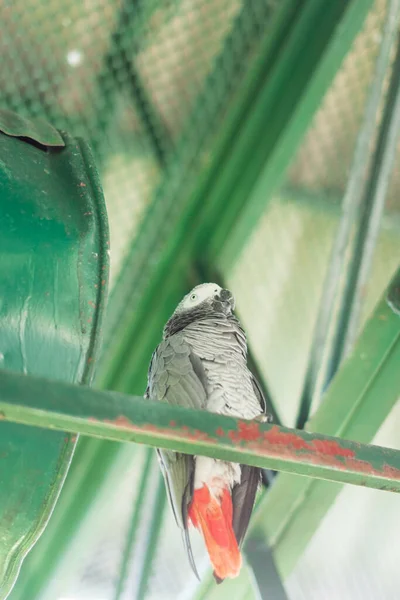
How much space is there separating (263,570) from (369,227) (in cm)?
62

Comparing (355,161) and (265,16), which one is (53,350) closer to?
(355,161)

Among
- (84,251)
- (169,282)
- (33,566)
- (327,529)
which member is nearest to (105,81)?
(169,282)

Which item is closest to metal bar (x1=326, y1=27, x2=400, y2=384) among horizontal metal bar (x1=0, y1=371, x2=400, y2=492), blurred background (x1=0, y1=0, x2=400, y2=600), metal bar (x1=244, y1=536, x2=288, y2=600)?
blurred background (x1=0, y1=0, x2=400, y2=600)

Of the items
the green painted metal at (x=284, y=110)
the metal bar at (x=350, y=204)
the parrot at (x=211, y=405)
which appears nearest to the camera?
the parrot at (x=211, y=405)

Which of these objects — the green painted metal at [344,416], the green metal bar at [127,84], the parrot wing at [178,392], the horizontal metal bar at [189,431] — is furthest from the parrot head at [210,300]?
the green metal bar at [127,84]

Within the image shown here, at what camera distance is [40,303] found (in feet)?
2.25

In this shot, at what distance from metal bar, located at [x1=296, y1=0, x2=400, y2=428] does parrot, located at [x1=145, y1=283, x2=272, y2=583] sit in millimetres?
251

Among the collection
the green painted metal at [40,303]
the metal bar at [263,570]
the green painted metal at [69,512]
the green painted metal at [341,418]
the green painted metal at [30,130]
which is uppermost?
the green painted metal at [30,130]

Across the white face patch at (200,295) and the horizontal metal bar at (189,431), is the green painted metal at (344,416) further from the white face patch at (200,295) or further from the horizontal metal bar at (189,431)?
the horizontal metal bar at (189,431)

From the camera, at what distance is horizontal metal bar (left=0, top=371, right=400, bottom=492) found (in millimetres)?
542

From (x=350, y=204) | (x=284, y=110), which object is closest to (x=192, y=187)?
(x=284, y=110)

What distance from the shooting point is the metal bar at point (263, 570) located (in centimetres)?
106

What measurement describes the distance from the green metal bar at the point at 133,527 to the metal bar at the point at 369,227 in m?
0.46

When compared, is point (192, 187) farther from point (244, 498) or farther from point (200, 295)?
point (244, 498)
